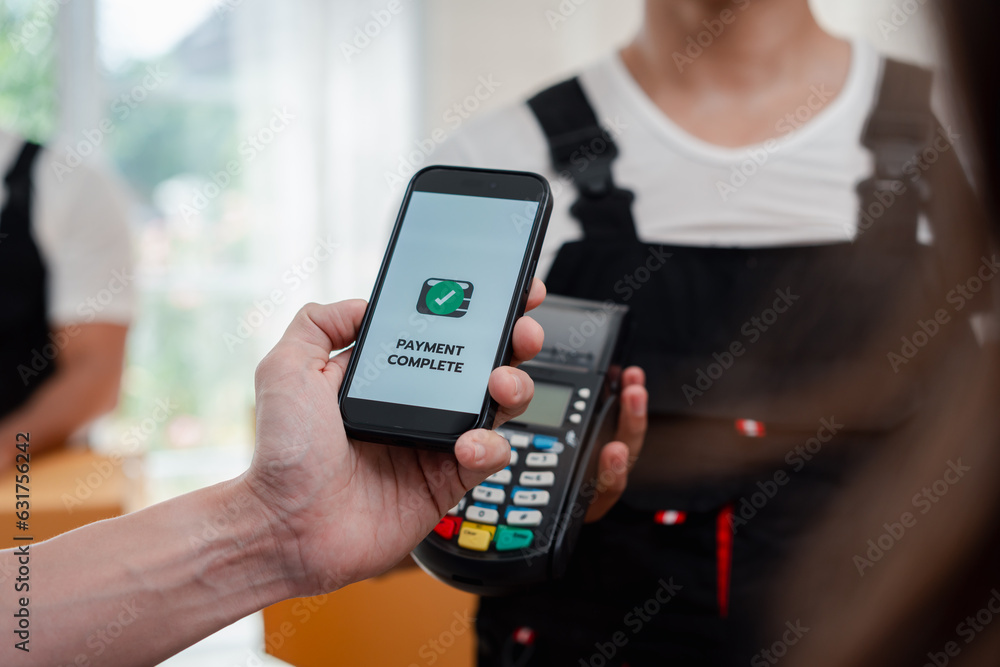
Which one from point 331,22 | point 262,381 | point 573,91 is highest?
point 331,22

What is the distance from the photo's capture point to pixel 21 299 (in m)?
0.92

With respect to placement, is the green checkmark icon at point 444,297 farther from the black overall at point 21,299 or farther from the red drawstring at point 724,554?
the black overall at point 21,299

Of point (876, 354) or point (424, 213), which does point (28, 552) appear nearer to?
point (424, 213)

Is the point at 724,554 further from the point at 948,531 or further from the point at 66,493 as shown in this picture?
the point at 66,493

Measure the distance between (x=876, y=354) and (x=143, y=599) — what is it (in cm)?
46

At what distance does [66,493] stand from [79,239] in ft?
1.42

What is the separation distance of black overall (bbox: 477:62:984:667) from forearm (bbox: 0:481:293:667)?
0.21 meters

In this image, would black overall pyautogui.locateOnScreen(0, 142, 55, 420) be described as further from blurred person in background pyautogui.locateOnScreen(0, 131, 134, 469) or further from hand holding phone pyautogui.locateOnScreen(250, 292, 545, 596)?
hand holding phone pyautogui.locateOnScreen(250, 292, 545, 596)

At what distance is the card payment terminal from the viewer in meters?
0.41

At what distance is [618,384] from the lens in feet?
1.57

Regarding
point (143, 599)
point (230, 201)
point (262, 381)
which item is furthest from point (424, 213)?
point (230, 201)

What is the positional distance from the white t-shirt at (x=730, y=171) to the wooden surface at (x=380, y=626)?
0.25m

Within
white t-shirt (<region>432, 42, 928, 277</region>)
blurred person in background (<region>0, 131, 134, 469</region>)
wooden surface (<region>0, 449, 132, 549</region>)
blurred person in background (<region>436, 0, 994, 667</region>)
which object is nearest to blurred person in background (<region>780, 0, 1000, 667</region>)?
blurred person in background (<region>436, 0, 994, 667</region>)

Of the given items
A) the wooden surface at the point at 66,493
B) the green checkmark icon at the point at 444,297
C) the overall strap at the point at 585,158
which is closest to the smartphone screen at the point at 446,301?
the green checkmark icon at the point at 444,297
